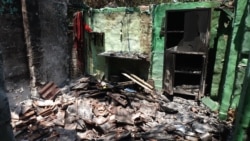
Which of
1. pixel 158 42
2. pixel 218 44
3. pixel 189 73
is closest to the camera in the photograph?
pixel 218 44

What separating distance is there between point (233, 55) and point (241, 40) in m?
0.39

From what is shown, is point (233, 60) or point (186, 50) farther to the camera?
point (186, 50)

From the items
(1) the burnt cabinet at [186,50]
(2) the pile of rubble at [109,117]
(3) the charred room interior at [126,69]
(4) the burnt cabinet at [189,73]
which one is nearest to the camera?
(2) the pile of rubble at [109,117]

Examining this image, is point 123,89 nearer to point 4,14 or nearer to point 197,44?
point 197,44

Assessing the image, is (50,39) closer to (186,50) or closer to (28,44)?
(28,44)

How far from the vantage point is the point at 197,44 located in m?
6.04

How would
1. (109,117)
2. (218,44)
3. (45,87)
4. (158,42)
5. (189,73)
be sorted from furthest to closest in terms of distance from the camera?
A: (158,42)
(189,73)
(45,87)
(218,44)
(109,117)

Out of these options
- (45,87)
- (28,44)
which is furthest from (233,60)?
(28,44)

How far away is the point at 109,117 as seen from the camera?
5.28 meters

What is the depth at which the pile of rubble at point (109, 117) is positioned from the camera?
4.63 meters

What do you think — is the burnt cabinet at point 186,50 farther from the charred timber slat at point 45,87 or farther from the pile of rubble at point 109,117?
the charred timber slat at point 45,87

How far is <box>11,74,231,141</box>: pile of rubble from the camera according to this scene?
463cm

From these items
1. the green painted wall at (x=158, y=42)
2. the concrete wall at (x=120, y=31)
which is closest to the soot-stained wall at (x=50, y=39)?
the concrete wall at (x=120, y=31)

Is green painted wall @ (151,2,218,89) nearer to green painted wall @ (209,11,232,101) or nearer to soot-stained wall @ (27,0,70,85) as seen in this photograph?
green painted wall @ (209,11,232,101)
